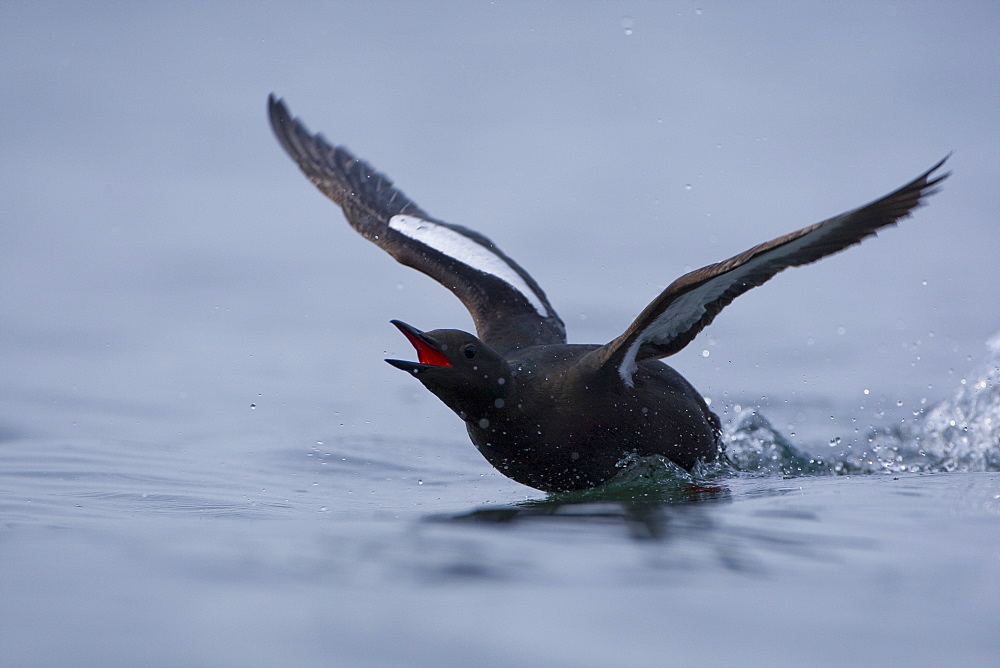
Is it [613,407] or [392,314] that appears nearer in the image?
[613,407]

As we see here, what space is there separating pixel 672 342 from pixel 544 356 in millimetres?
567

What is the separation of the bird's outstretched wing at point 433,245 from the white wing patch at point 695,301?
94 cm

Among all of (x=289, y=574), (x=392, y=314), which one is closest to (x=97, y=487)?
(x=289, y=574)

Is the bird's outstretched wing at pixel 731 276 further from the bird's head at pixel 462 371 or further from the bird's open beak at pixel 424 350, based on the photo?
the bird's open beak at pixel 424 350

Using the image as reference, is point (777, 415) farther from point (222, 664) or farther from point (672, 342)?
point (222, 664)

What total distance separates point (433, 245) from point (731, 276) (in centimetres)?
267

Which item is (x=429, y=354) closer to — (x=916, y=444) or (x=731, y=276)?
(x=731, y=276)

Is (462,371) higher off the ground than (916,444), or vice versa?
(462,371)

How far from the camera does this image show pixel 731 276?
4.44m

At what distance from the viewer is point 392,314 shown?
8953 mm

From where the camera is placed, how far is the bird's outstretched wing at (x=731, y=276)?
13.2 ft

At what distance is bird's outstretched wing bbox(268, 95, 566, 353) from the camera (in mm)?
6188

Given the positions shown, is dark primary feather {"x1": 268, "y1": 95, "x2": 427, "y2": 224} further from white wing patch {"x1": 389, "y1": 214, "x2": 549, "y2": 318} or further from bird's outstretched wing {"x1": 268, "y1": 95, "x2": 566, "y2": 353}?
white wing patch {"x1": 389, "y1": 214, "x2": 549, "y2": 318}

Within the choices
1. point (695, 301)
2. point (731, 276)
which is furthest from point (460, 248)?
point (731, 276)
